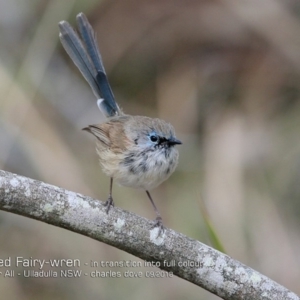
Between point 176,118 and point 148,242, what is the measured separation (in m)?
4.02

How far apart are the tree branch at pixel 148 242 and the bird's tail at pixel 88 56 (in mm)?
1740

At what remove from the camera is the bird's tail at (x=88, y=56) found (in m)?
4.26

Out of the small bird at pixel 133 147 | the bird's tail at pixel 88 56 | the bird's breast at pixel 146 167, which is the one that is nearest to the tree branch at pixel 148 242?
the small bird at pixel 133 147

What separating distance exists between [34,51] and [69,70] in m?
1.35

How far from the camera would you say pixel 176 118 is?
6730 mm

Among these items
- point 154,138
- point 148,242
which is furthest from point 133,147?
point 148,242

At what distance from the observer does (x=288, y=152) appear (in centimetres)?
616

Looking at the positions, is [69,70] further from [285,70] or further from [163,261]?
[163,261]

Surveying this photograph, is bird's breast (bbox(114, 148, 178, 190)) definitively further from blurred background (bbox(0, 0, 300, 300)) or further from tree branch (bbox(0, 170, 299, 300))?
blurred background (bbox(0, 0, 300, 300))

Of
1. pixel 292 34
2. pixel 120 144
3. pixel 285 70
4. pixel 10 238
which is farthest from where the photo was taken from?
pixel 285 70

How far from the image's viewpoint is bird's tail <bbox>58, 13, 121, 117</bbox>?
4262 mm

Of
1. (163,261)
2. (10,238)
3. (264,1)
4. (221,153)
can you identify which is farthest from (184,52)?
(163,261)

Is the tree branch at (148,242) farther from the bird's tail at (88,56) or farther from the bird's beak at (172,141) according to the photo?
the bird's tail at (88,56)

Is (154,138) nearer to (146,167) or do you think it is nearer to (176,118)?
(146,167)
